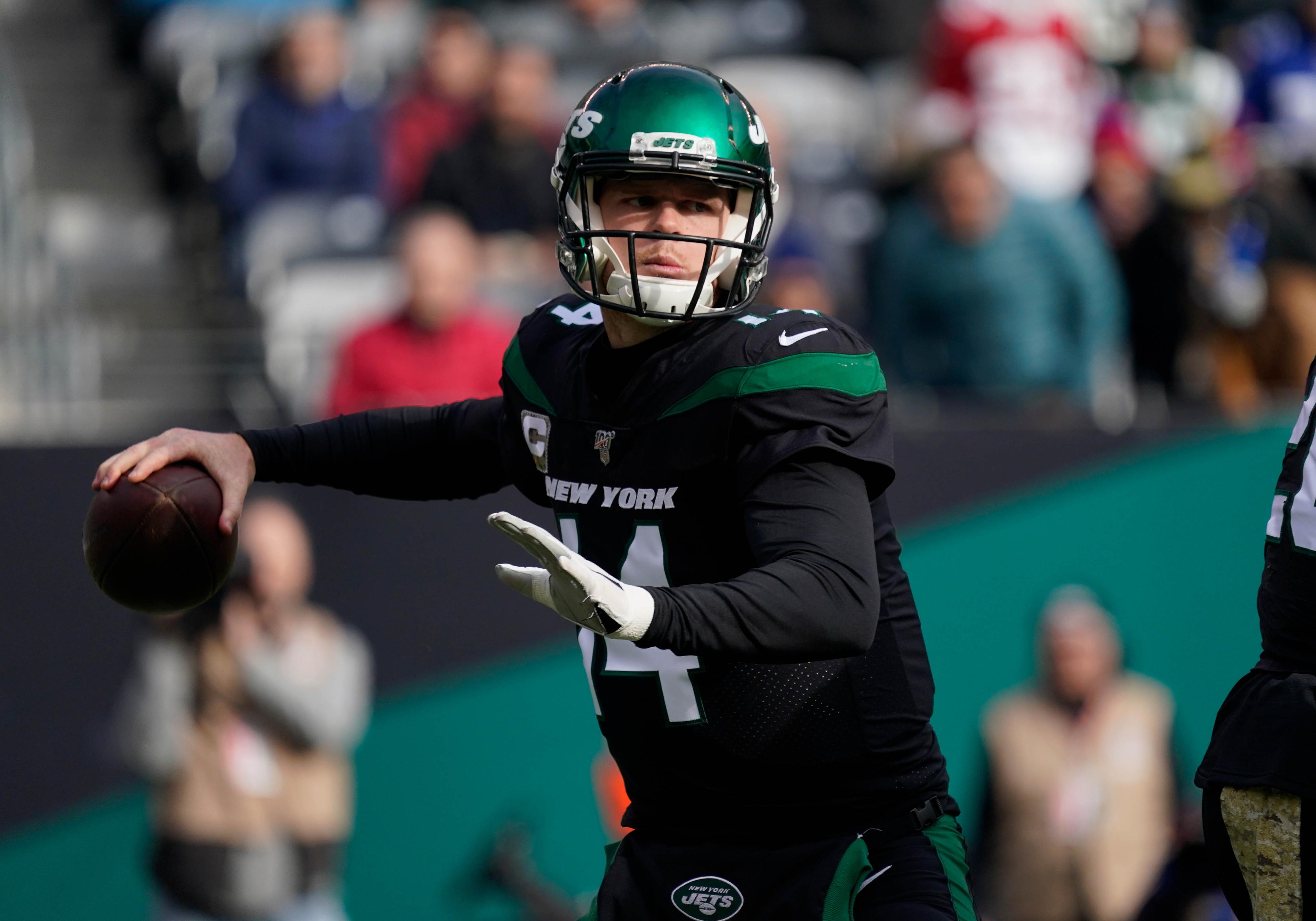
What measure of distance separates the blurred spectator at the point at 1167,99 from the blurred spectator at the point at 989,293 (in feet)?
5.75

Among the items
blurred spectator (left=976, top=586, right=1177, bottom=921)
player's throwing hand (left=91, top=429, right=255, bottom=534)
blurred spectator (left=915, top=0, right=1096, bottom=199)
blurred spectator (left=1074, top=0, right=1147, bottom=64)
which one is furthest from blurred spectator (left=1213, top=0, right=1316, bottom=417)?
player's throwing hand (left=91, top=429, right=255, bottom=534)

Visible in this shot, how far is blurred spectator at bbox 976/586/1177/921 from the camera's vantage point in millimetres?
5578

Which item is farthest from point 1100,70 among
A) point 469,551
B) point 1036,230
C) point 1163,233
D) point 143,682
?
point 143,682

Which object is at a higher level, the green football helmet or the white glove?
the green football helmet

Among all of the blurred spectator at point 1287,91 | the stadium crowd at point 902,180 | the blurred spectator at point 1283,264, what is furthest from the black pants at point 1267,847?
the blurred spectator at point 1287,91

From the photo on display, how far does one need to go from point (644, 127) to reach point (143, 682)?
339 cm

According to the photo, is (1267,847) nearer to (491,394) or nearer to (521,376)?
(521,376)

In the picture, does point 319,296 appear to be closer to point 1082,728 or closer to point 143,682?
point 143,682

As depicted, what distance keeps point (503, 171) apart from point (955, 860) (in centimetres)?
459

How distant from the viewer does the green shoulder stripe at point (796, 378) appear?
249cm

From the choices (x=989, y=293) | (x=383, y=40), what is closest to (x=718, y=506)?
(x=989, y=293)

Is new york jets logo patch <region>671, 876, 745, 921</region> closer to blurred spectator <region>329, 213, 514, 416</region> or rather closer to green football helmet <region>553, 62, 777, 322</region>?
green football helmet <region>553, 62, 777, 322</region>

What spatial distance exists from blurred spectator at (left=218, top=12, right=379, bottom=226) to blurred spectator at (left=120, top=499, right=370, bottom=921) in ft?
6.67

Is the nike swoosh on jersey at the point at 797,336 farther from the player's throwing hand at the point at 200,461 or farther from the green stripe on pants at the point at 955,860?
the player's throwing hand at the point at 200,461
